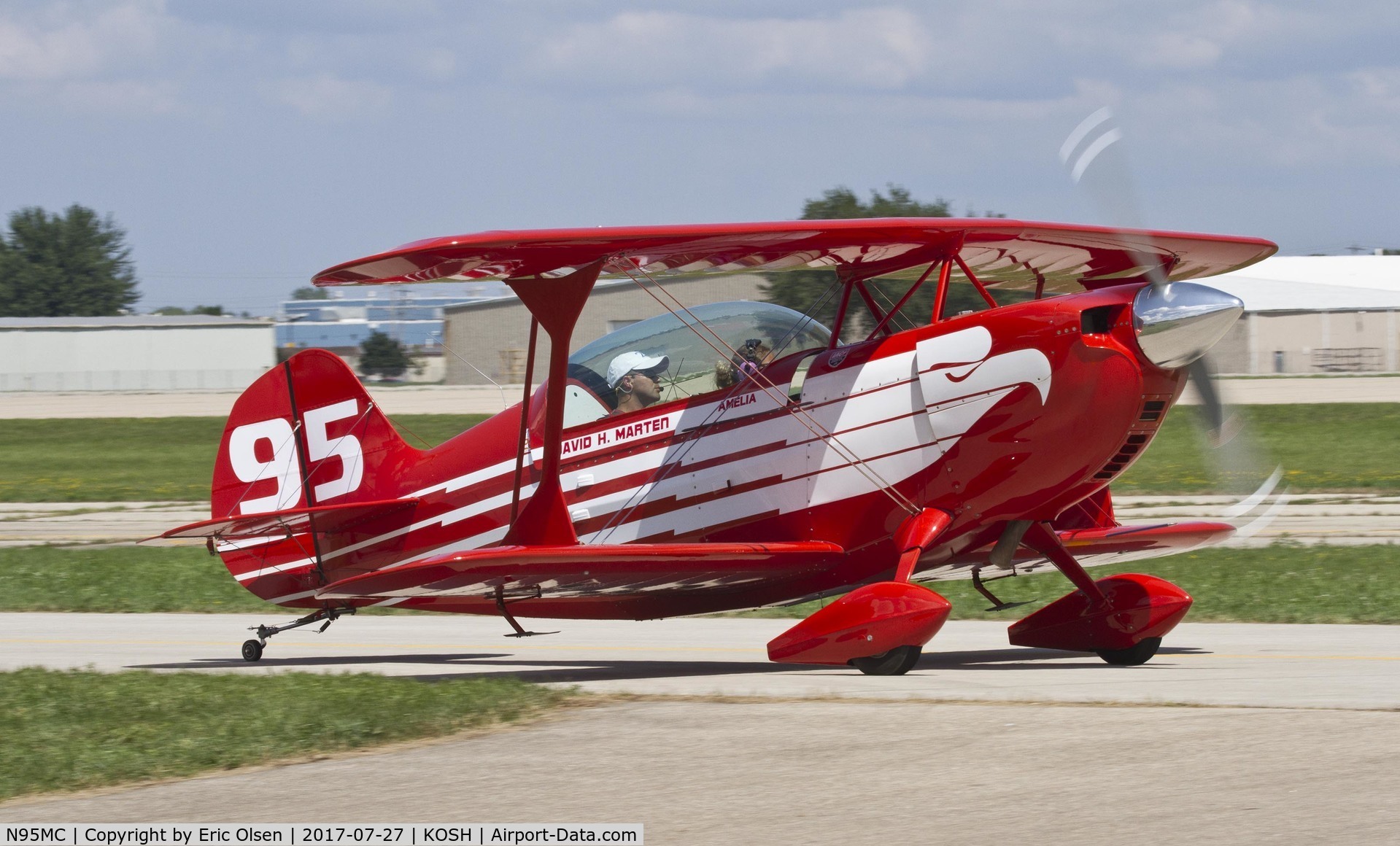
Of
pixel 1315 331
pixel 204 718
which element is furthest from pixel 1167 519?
pixel 1315 331

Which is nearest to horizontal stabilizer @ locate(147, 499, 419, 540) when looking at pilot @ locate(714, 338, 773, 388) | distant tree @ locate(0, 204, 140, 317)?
pilot @ locate(714, 338, 773, 388)

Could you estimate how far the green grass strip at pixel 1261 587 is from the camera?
42.4 ft

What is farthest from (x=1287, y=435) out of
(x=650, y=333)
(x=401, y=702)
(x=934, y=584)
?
(x=401, y=702)

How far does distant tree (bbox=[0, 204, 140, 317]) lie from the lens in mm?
115375

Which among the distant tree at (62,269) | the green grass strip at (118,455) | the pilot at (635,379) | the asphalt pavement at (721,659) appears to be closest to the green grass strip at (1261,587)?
the asphalt pavement at (721,659)

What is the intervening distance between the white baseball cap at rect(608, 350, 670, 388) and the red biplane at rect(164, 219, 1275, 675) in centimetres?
2

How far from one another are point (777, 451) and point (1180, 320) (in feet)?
9.37

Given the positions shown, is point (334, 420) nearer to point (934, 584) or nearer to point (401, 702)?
point (401, 702)

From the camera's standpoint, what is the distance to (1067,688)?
355 inches

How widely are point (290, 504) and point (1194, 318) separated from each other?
279 inches

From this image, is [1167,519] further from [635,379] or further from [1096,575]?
[635,379]

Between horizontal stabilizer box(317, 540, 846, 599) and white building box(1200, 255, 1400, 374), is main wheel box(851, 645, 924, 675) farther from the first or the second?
white building box(1200, 255, 1400, 374)

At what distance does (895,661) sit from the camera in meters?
9.73

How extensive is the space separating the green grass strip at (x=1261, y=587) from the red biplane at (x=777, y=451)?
1.71 meters
